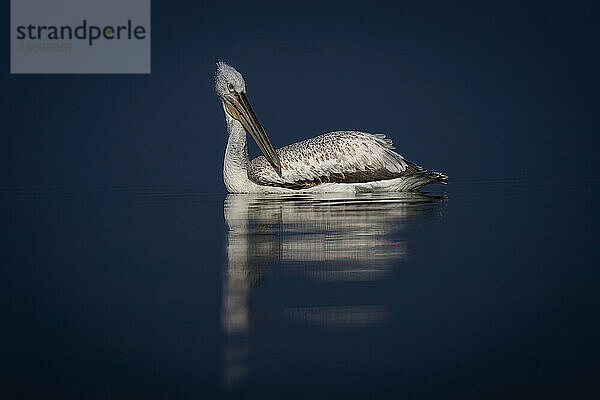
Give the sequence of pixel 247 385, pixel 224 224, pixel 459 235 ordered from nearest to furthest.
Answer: pixel 247 385 → pixel 459 235 → pixel 224 224

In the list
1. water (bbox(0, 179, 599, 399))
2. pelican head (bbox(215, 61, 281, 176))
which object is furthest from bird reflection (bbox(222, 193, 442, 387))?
pelican head (bbox(215, 61, 281, 176))

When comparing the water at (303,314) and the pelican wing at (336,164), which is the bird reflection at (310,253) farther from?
the pelican wing at (336,164)

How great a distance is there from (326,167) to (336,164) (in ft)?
0.30

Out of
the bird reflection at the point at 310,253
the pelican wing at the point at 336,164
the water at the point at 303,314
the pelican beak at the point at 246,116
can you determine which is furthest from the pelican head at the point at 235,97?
the water at the point at 303,314

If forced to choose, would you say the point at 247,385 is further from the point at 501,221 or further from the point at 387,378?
the point at 501,221

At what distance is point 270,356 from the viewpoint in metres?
1.12

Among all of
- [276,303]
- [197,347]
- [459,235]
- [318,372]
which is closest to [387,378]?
[318,372]

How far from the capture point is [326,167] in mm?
6395

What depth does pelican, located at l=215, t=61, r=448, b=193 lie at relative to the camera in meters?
6.38

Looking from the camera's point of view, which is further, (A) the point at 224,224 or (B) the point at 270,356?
(A) the point at 224,224

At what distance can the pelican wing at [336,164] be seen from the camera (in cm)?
637

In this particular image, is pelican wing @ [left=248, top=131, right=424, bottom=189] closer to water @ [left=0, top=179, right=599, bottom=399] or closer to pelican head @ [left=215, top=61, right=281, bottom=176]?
pelican head @ [left=215, top=61, right=281, bottom=176]

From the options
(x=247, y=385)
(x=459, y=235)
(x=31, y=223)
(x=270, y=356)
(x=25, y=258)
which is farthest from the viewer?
(x=31, y=223)

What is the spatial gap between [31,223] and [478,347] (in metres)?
3.28
